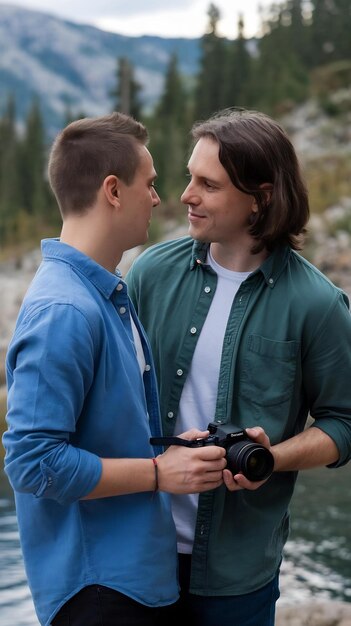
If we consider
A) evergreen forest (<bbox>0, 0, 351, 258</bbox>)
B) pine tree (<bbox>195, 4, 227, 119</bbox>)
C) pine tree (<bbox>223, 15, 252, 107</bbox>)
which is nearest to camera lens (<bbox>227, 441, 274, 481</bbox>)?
evergreen forest (<bbox>0, 0, 351, 258</bbox>)

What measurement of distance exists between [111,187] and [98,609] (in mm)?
→ 725

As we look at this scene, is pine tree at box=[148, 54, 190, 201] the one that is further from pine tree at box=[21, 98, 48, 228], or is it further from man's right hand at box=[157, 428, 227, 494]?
man's right hand at box=[157, 428, 227, 494]

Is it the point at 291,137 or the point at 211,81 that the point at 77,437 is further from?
the point at 211,81

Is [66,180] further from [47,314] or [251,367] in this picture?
[251,367]

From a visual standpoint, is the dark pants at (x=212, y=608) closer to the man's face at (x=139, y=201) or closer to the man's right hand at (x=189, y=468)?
the man's right hand at (x=189, y=468)

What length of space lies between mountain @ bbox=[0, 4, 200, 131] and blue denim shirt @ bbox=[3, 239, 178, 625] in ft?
478

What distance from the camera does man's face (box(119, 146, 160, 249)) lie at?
5.90 feet

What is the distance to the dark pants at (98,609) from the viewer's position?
1.71m

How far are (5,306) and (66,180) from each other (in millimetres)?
18294

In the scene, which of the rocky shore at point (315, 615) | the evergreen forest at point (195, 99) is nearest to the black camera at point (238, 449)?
the rocky shore at point (315, 615)

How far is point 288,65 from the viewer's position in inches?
1431

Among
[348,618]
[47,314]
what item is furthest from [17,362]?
[348,618]

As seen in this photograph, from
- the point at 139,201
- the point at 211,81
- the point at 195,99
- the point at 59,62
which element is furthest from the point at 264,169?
the point at 59,62

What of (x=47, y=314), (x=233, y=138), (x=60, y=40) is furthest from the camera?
(x=60, y=40)
